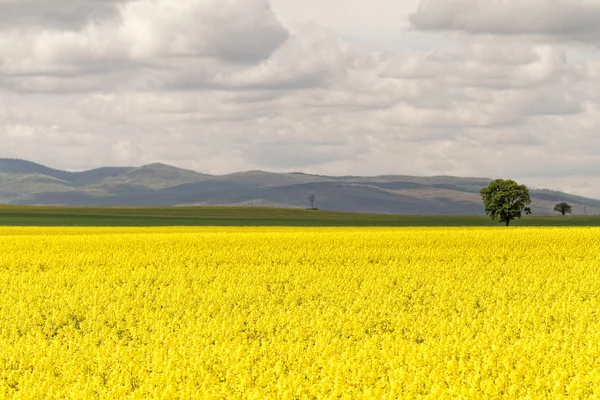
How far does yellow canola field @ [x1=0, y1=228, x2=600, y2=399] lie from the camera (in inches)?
529

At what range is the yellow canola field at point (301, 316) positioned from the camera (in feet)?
44.1

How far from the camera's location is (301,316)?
843 inches

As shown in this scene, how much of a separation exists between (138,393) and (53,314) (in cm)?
1168

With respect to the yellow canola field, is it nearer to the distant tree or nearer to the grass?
the distant tree

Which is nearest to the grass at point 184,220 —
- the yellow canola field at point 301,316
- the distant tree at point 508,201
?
the distant tree at point 508,201

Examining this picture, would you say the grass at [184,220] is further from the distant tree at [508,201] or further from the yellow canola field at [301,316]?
the yellow canola field at [301,316]

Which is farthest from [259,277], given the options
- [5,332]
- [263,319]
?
[5,332]

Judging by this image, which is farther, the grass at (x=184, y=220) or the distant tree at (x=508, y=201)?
the distant tree at (x=508, y=201)

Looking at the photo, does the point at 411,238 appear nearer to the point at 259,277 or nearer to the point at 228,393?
the point at 259,277

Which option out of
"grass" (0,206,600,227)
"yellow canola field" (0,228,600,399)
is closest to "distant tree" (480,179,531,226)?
"grass" (0,206,600,227)

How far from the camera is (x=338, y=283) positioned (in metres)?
28.9

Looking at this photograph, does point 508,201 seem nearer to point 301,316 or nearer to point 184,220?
point 184,220

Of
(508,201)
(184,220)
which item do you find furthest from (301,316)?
(184,220)

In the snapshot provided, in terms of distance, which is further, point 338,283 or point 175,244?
point 175,244
